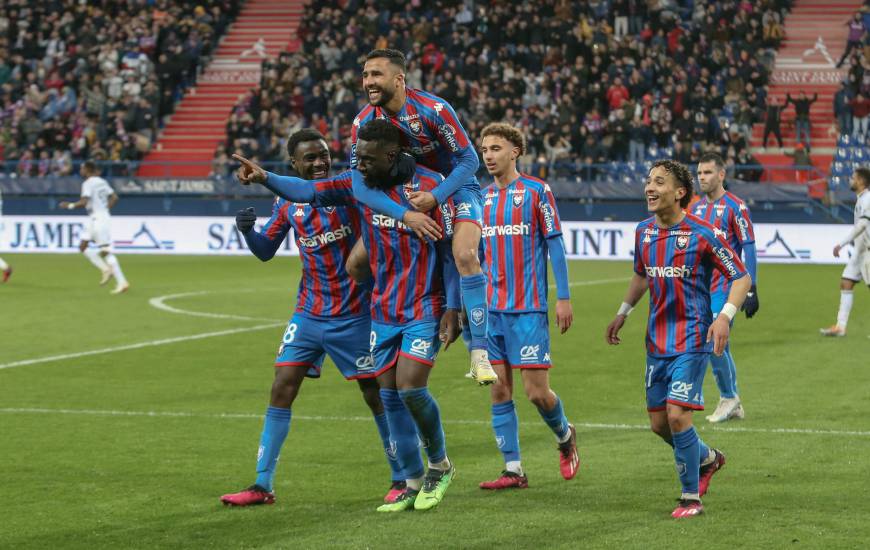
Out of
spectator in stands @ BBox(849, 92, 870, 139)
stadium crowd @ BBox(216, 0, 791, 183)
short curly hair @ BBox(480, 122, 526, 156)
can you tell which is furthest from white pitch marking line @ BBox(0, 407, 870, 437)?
spectator in stands @ BBox(849, 92, 870, 139)

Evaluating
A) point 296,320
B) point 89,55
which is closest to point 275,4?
point 89,55

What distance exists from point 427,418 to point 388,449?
68 cm

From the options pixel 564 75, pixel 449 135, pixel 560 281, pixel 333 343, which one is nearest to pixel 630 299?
pixel 560 281

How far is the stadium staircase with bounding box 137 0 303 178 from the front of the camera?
40.0 m

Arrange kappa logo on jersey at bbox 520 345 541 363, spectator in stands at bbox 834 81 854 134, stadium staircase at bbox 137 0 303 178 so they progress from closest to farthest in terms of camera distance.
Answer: kappa logo on jersey at bbox 520 345 541 363
spectator in stands at bbox 834 81 854 134
stadium staircase at bbox 137 0 303 178

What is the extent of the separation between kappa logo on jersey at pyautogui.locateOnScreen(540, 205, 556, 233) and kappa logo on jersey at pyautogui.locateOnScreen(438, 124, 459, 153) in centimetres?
154

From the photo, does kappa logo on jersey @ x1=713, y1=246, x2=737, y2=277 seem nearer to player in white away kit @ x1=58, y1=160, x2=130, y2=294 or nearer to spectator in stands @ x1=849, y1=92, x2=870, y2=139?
player in white away kit @ x1=58, y1=160, x2=130, y2=294

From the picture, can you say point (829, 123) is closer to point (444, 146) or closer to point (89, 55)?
point (89, 55)

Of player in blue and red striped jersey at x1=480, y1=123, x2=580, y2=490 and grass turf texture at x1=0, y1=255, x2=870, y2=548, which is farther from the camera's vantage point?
player in blue and red striped jersey at x1=480, y1=123, x2=580, y2=490

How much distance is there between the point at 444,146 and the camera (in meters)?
7.20

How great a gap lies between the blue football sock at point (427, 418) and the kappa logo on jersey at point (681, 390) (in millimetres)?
1281

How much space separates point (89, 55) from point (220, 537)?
1423 inches

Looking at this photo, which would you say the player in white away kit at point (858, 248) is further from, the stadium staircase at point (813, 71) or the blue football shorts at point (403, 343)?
the stadium staircase at point (813, 71)

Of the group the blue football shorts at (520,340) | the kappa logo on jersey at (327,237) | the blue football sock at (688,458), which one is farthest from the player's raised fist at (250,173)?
the blue football sock at (688,458)
